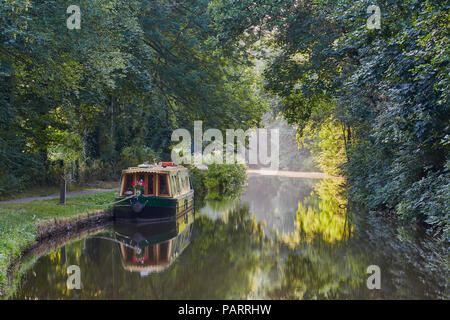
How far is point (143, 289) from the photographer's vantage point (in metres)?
7.61

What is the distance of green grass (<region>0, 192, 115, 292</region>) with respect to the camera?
8297 mm

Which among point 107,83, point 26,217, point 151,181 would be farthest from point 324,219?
point 26,217

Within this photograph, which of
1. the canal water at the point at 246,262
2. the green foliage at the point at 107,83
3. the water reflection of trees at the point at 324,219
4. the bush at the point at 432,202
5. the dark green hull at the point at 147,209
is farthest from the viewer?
the dark green hull at the point at 147,209

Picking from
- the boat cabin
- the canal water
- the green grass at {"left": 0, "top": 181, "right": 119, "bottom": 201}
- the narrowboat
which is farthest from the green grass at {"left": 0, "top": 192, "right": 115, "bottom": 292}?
the green grass at {"left": 0, "top": 181, "right": 119, "bottom": 201}

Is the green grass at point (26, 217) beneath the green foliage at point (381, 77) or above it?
beneath

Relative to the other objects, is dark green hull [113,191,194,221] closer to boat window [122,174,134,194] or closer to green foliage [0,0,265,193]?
boat window [122,174,134,194]

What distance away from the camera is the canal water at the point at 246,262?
24.3 feet

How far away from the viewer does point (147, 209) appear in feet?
48.5

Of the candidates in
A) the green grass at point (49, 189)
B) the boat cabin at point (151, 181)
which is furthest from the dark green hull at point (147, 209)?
the green grass at point (49, 189)

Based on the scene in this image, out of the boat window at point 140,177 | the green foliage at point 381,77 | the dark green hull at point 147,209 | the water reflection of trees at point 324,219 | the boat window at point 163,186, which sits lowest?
the water reflection of trees at point 324,219

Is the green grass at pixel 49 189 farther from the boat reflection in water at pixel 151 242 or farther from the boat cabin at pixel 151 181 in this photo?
the boat reflection in water at pixel 151 242
